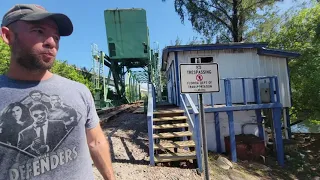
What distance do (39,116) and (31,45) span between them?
1.27 ft

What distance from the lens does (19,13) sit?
133 centimetres

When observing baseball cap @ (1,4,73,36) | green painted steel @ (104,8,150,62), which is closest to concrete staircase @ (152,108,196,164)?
baseball cap @ (1,4,73,36)

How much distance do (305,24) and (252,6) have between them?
3267mm

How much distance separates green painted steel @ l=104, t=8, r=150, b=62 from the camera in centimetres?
1583

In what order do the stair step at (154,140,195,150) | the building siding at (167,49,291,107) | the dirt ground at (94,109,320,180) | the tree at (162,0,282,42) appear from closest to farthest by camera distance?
the dirt ground at (94,109,320,180)
the stair step at (154,140,195,150)
the building siding at (167,49,291,107)
the tree at (162,0,282,42)

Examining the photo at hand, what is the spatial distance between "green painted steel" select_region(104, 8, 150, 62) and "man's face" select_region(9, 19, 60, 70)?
1511cm

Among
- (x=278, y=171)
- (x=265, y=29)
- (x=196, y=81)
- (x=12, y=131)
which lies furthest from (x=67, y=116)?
(x=265, y=29)

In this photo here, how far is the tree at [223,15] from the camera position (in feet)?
51.7

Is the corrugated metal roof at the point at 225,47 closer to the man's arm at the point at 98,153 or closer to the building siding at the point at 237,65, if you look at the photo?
the building siding at the point at 237,65

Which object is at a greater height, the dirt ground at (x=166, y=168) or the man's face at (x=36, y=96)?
the man's face at (x=36, y=96)

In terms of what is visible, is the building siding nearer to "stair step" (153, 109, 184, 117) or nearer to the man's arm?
"stair step" (153, 109, 184, 117)

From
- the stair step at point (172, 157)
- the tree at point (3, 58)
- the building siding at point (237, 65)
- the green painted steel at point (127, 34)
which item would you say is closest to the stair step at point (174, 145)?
the stair step at point (172, 157)

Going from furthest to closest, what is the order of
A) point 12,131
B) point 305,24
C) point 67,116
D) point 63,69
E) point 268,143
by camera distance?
point 63,69
point 305,24
point 268,143
point 67,116
point 12,131

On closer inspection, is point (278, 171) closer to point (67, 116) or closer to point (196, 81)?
point (196, 81)
